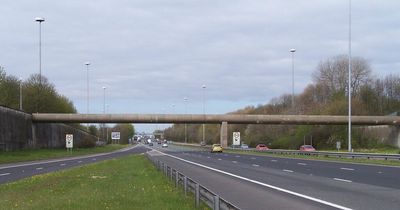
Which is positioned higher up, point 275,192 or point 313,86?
point 313,86

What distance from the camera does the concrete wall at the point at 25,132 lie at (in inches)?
2507

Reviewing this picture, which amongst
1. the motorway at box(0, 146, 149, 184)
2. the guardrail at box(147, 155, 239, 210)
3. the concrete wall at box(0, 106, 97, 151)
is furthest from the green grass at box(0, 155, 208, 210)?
the concrete wall at box(0, 106, 97, 151)

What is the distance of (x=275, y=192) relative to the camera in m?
20.3

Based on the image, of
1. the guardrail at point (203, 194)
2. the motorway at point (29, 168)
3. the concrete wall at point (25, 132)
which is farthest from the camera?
the concrete wall at point (25, 132)

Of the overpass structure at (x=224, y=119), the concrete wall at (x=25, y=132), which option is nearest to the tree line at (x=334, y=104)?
the overpass structure at (x=224, y=119)

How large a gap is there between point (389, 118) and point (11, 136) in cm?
5571

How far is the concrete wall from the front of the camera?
63688 mm

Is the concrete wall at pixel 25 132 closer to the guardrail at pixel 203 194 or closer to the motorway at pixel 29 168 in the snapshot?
the motorway at pixel 29 168

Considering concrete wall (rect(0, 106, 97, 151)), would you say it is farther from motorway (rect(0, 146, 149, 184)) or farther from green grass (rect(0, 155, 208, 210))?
green grass (rect(0, 155, 208, 210))

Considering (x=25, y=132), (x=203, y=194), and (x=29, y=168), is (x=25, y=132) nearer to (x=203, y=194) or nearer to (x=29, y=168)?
(x=29, y=168)

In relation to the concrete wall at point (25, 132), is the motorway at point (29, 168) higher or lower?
lower

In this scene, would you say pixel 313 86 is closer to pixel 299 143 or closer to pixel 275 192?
pixel 299 143

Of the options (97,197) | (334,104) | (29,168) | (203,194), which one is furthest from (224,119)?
(203,194)

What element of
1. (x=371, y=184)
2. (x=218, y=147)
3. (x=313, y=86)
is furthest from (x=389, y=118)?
(x=371, y=184)
